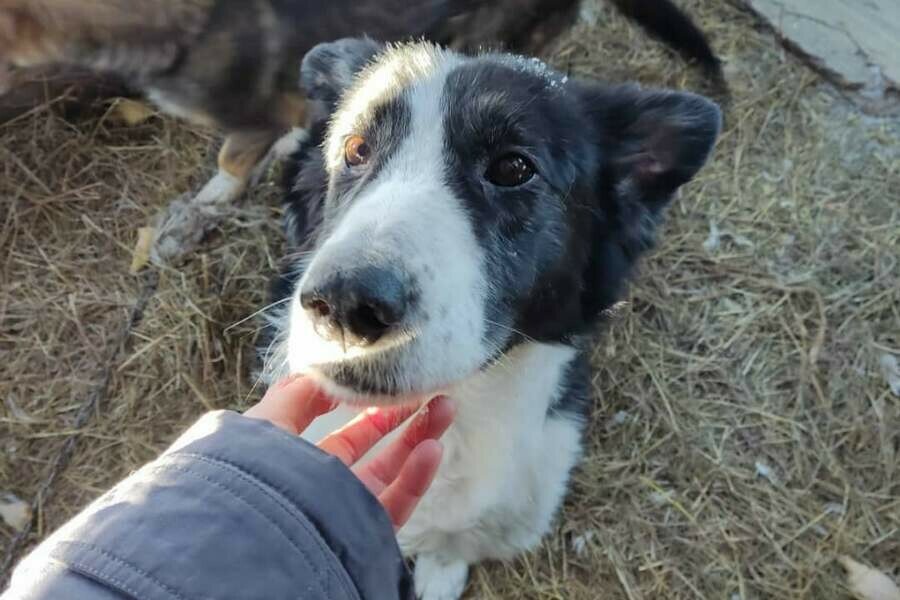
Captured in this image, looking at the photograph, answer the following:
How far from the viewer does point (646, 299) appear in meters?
2.99

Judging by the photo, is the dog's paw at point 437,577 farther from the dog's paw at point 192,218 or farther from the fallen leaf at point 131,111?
the fallen leaf at point 131,111

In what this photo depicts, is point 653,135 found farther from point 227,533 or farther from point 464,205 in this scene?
point 227,533

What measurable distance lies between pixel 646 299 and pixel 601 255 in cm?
116

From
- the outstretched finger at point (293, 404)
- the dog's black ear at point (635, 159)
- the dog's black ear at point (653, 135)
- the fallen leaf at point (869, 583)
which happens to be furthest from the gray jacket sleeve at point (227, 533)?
the fallen leaf at point (869, 583)

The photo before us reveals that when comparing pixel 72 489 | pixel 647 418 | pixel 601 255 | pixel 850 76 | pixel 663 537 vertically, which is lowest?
pixel 663 537

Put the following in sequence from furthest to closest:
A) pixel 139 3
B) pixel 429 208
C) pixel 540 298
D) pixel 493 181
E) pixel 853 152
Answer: pixel 853 152, pixel 139 3, pixel 540 298, pixel 493 181, pixel 429 208

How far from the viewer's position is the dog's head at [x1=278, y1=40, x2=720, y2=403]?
137 cm

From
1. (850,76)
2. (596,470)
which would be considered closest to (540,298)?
(596,470)

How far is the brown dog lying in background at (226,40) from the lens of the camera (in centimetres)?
252

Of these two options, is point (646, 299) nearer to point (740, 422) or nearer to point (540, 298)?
point (740, 422)

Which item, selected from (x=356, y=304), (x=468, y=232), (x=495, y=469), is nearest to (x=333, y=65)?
(x=468, y=232)

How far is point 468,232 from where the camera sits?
60.7 inches

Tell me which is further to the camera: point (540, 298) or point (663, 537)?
point (663, 537)

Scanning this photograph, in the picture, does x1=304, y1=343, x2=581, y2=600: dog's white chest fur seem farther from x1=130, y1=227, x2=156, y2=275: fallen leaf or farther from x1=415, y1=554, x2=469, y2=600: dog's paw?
x1=130, y1=227, x2=156, y2=275: fallen leaf
